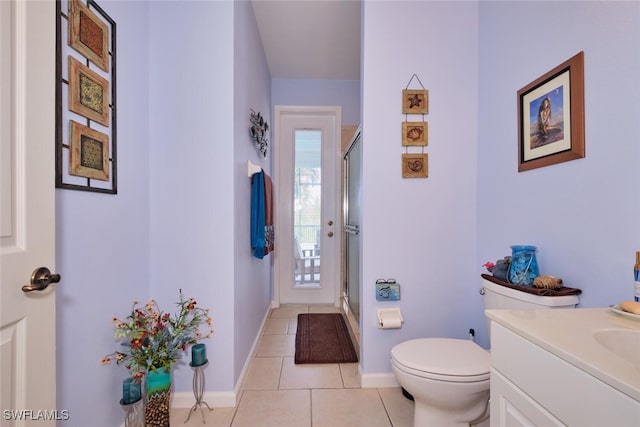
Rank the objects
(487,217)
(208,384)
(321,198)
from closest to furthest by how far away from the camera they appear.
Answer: (208,384), (487,217), (321,198)

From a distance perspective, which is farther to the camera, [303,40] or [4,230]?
[303,40]

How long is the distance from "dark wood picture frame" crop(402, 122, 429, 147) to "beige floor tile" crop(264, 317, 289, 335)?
193 centimetres

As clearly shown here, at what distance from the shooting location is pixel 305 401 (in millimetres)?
1545

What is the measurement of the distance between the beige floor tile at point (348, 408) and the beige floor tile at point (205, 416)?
0.45 m

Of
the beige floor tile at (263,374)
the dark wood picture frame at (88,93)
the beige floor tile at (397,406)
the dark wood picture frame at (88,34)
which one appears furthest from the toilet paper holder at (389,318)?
the dark wood picture frame at (88,34)

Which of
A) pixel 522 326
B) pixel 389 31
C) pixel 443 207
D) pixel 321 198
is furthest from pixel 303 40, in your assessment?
pixel 522 326

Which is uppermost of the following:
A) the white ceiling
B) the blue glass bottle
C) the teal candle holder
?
the white ceiling

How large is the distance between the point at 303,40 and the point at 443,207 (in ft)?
6.43

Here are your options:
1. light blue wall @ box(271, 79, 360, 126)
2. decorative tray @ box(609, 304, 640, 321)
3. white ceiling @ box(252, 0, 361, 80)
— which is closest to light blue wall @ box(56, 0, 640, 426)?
decorative tray @ box(609, 304, 640, 321)

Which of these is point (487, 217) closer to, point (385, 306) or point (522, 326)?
point (385, 306)

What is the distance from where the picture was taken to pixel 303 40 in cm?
248

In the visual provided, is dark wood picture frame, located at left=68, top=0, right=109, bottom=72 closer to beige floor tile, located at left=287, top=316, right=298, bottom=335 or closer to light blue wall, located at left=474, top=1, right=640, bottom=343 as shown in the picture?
light blue wall, located at left=474, top=1, right=640, bottom=343

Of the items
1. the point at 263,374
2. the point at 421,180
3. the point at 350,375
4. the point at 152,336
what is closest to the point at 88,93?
the point at 152,336

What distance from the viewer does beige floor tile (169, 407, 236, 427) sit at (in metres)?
1.39
